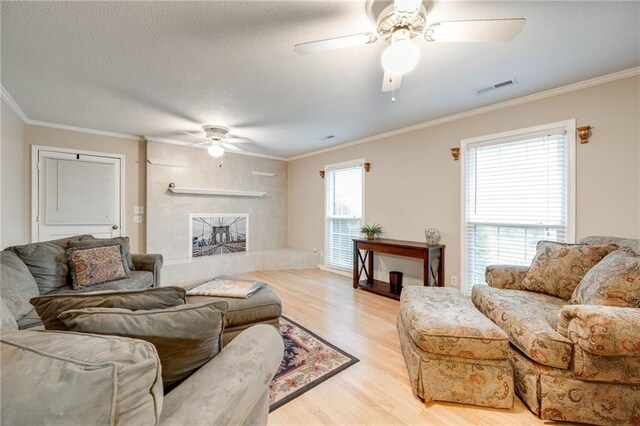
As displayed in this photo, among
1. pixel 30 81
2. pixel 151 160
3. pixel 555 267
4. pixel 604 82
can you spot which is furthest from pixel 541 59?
pixel 151 160

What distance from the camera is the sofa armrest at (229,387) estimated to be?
751 mm

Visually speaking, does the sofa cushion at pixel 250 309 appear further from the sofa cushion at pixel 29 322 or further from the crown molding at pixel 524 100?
the crown molding at pixel 524 100

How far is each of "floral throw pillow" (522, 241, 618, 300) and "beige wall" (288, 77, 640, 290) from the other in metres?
0.58

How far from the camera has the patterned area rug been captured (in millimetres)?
1738

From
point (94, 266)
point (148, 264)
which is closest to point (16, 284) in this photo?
point (94, 266)

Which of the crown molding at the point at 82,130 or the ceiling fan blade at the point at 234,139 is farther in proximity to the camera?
the ceiling fan blade at the point at 234,139

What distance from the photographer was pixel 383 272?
426 centimetres

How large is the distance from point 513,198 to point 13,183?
19.1 feet

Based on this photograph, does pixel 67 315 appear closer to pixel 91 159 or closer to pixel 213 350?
pixel 213 350

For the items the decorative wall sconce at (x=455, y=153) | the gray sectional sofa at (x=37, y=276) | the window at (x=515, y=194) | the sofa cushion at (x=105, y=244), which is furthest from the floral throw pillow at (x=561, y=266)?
the sofa cushion at (x=105, y=244)

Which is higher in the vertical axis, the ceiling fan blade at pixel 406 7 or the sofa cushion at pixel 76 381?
the ceiling fan blade at pixel 406 7

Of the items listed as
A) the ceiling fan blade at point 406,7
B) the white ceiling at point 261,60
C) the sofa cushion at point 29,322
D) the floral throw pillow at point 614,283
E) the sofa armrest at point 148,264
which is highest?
the white ceiling at point 261,60

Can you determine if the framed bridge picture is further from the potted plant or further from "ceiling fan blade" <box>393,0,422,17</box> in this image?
"ceiling fan blade" <box>393,0,422,17</box>

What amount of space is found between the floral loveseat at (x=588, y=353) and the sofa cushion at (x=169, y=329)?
179 cm
